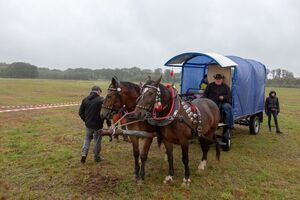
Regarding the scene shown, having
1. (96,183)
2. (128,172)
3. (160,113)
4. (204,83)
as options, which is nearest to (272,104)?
(204,83)

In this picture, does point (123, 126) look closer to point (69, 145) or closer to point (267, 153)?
point (69, 145)

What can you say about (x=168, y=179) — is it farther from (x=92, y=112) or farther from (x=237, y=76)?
(x=237, y=76)

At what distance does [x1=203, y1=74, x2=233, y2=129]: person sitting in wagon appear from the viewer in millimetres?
7401

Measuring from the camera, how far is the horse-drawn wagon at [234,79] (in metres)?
7.86

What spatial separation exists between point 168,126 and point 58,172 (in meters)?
2.74

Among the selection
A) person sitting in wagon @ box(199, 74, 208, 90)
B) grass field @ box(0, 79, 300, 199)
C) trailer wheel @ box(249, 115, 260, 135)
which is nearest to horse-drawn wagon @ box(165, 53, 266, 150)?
trailer wheel @ box(249, 115, 260, 135)

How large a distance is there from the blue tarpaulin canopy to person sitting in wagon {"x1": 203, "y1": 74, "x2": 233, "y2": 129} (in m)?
0.45

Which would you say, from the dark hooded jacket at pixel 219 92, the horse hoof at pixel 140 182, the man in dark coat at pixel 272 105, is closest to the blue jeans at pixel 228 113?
the dark hooded jacket at pixel 219 92

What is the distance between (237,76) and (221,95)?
36.2 inches

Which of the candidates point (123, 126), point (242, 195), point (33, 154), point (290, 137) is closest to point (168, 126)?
point (123, 126)

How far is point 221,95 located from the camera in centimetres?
748

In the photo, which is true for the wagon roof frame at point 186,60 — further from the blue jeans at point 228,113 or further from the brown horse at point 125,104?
Result: the brown horse at point 125,104

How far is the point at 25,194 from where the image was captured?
4727 millimetres

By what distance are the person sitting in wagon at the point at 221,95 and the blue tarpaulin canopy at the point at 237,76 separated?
0.45 metres
